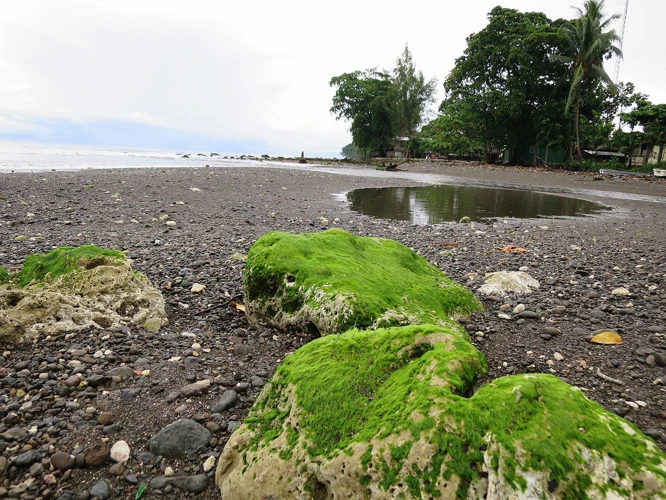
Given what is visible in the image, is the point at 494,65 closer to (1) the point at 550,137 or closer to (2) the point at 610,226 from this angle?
(1) the point at 550,137

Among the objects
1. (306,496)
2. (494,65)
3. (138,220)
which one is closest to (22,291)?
(306,496)

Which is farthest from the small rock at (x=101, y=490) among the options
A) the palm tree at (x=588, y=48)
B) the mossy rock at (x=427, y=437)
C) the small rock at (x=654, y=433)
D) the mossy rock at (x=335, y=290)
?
the palm tree at (x=588, y=48)

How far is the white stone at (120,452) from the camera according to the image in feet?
8.20

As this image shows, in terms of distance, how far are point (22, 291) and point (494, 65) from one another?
156 feet

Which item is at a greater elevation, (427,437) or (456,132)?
(456,132)

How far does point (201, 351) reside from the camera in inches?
150

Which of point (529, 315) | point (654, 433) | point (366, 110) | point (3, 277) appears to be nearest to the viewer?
point (654, 433)

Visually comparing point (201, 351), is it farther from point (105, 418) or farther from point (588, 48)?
point (588, 48)

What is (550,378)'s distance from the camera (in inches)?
82.5

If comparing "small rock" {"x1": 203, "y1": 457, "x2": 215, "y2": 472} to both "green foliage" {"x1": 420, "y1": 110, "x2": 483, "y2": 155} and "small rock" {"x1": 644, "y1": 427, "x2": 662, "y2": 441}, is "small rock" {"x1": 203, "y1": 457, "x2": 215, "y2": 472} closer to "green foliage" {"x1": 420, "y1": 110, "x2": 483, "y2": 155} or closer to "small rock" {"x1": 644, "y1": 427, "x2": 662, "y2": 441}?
"small rock" {"x1": 644, "y1": 427, "x2": 662, "y2": 441}

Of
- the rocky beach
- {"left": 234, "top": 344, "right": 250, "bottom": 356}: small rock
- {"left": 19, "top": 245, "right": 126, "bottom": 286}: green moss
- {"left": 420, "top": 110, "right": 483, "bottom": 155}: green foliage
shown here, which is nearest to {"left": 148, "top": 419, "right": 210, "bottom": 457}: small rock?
the rocky beach

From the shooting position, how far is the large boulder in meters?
3.83

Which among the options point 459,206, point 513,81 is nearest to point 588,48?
point 513,81

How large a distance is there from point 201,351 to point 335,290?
1393 millimetres
